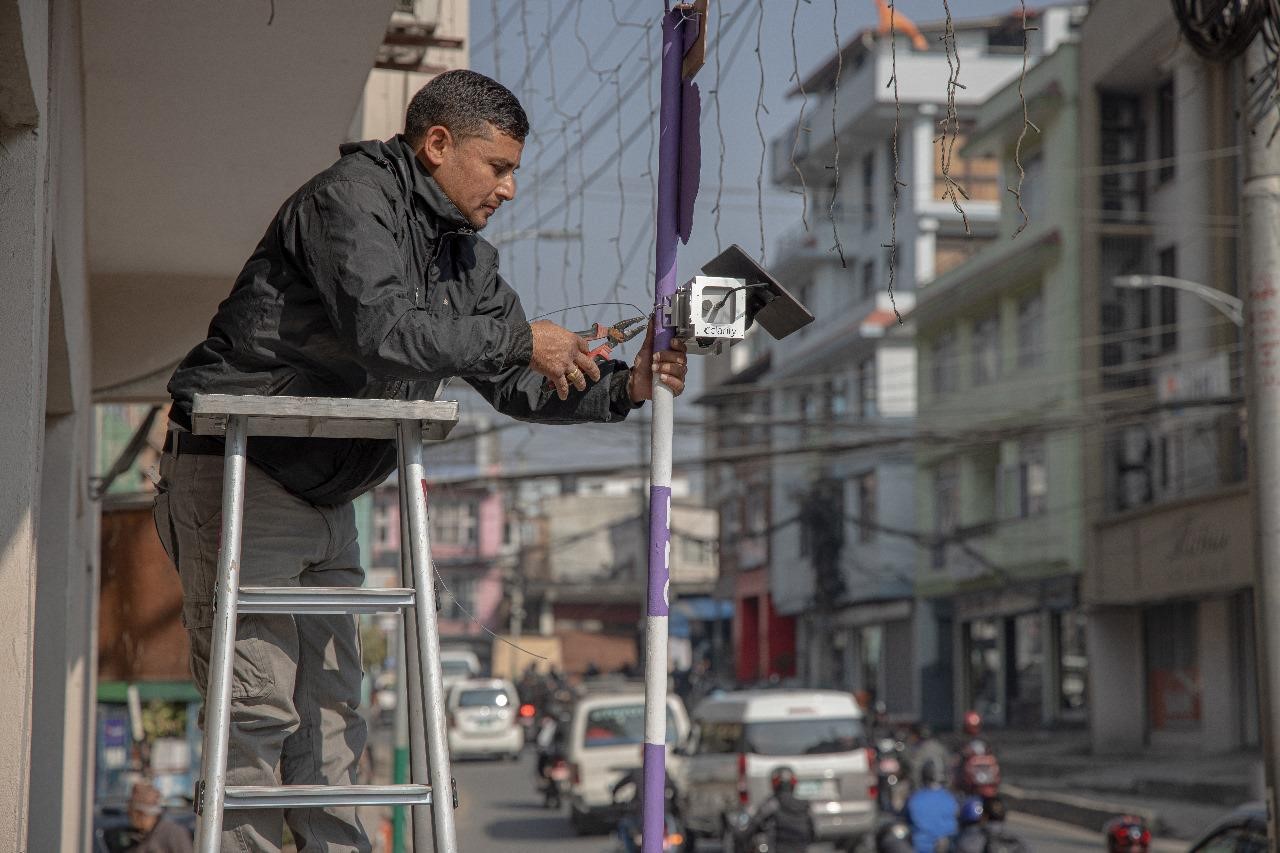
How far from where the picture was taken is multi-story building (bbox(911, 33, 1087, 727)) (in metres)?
35.2

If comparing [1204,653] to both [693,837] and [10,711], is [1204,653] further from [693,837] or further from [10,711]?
[10,711]

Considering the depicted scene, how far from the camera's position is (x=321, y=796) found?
3.23 meters

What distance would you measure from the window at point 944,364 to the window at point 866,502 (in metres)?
6.01

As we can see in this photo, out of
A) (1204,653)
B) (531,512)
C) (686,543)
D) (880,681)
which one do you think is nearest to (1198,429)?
(1204,653)

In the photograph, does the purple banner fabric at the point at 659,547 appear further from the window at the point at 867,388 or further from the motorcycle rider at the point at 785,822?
the window at the point at 867,388

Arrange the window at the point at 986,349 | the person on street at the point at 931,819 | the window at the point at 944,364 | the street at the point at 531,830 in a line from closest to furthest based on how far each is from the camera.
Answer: the person on street at the point at 931,819, the street at the point at 531,830, the window at the point at 986,349, the window at the point at 944,364

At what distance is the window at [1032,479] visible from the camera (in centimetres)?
3731

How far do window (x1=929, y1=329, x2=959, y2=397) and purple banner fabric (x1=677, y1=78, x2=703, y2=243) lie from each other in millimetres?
38252

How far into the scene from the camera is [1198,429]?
29812 millimetres

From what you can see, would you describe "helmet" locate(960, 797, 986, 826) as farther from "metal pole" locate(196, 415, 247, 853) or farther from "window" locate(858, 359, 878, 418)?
"window" locate(858, 359, 878, 418)

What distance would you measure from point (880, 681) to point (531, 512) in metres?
43.3

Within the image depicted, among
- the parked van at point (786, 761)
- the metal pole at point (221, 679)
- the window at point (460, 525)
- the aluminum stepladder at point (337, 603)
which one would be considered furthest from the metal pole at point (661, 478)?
the window at point (460, 525)

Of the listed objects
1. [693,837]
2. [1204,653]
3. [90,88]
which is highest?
[90,88]

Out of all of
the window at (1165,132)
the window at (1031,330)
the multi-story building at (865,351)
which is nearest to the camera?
the window at (1165,132)
